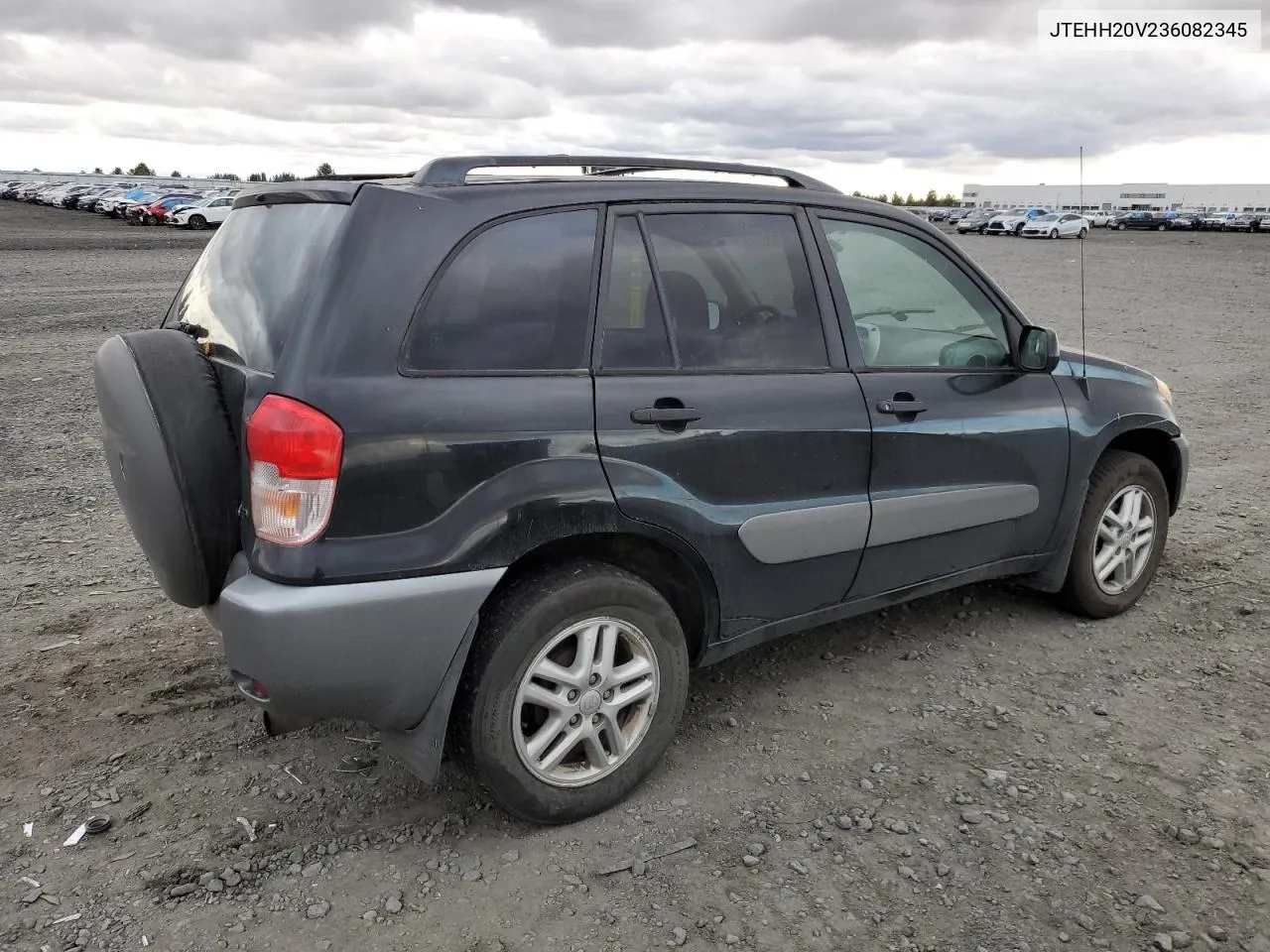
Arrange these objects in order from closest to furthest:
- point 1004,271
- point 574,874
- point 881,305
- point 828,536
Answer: point 574,874 → point 828,536 → point 881,305 → point 1004,271

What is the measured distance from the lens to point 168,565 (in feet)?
9.62

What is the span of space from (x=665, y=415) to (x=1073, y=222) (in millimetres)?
54767

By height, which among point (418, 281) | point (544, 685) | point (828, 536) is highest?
point (418, 281)

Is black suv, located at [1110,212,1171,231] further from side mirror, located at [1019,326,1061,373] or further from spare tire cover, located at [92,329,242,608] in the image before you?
spare tire cover, located at [92,329,242,608]

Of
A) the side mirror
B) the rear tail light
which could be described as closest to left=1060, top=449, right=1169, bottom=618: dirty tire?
the side mirror

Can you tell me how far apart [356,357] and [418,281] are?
28 centimetres

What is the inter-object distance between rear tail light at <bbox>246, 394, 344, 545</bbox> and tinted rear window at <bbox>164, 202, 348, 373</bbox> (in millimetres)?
219

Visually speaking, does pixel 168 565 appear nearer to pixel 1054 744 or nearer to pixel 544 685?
pixel 544 685

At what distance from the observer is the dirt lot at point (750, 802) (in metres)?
2.71

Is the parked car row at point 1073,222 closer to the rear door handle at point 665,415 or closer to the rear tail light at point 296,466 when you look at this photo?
the rear door handle at point 665,415

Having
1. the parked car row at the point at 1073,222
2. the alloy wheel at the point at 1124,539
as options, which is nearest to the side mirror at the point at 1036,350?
the alloy wheel at the point at 1124,539

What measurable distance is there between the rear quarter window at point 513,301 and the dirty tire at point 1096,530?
8.45 ft

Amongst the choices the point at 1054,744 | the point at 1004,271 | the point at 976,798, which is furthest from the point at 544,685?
the point at 1004,271

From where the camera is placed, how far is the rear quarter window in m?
2.80
